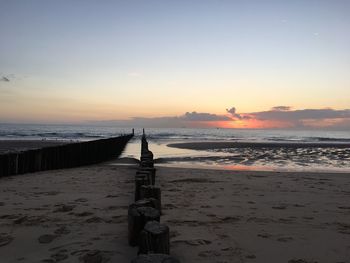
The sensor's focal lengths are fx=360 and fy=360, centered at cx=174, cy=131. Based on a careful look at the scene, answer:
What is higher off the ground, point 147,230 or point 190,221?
point 147,230

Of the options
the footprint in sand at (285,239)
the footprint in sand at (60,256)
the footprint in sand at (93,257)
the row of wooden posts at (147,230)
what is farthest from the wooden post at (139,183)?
the footprint in sand at (285,239)

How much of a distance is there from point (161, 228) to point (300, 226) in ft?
9.92

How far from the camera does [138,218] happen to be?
4.38 metres

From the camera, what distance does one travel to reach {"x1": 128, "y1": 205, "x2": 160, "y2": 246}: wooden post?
432 cm

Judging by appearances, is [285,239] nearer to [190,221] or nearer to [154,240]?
[190,221]

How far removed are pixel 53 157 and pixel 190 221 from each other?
9.82 meters

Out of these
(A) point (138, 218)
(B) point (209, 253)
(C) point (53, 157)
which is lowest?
(B) point (209, 253)

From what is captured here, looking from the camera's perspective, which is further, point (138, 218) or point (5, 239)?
point (5, 239)

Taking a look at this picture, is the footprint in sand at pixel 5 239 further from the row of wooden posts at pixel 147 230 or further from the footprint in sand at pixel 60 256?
the row of wooden posts at pixel 147 230

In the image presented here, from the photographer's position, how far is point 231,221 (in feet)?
19.6

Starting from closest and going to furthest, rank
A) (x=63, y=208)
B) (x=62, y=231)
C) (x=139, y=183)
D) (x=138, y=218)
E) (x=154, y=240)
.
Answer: (x=154, y=240) → (x=138, y=218) → (x=62, y=231) → (x=139, y=183) → (x=63, y=208)

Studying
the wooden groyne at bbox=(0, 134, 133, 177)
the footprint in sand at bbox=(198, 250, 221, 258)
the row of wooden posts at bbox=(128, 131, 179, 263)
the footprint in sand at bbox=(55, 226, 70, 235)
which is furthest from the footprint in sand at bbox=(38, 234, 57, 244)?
the wooden groyne at bbox=(0, 134, 133, 177)

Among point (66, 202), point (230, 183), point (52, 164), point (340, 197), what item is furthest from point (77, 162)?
point (340, 197)

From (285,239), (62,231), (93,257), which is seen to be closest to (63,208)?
(62,231)
